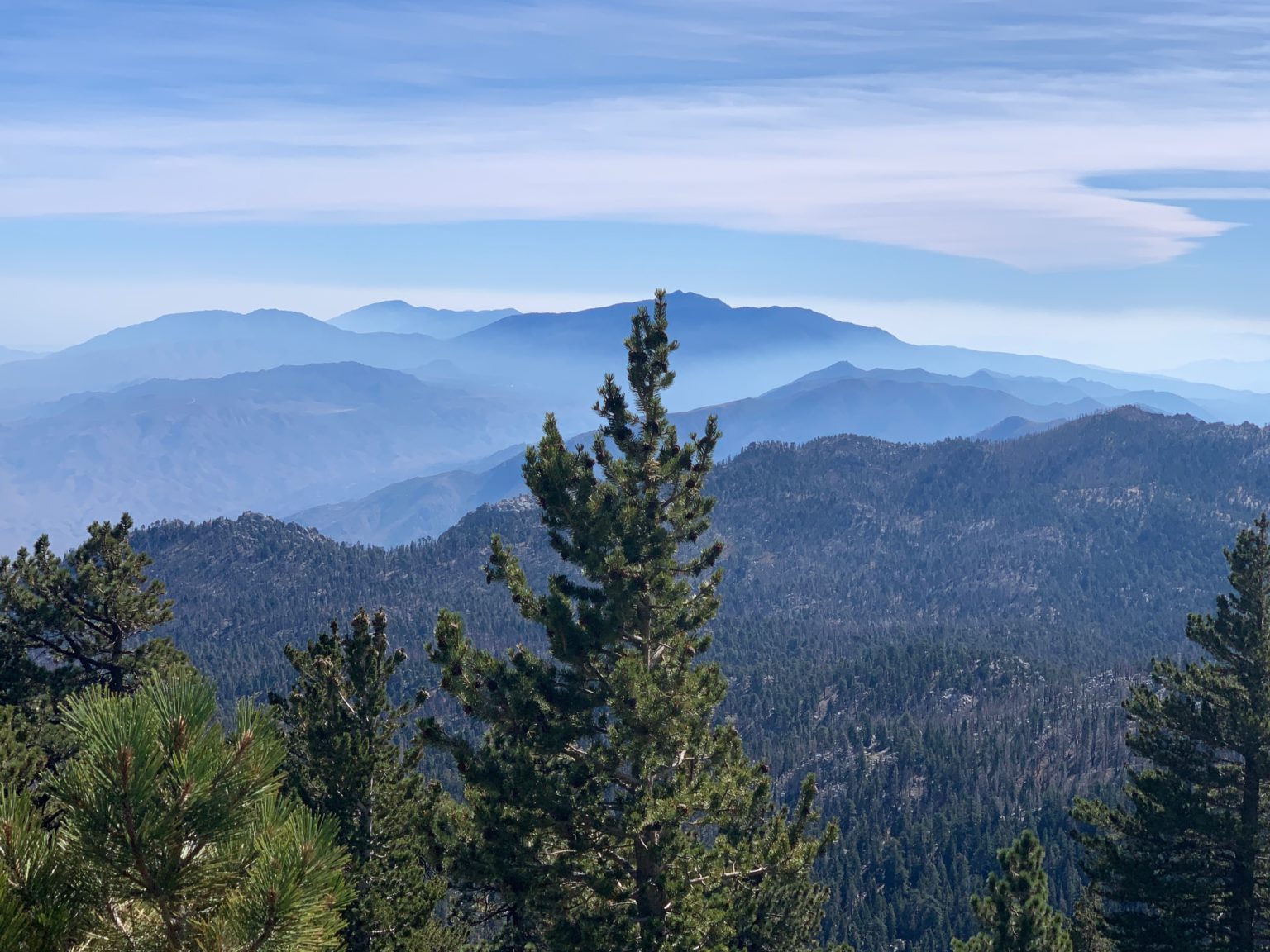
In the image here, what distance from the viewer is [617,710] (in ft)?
80.6

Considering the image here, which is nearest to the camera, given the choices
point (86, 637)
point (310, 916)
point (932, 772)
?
point (310, 916)

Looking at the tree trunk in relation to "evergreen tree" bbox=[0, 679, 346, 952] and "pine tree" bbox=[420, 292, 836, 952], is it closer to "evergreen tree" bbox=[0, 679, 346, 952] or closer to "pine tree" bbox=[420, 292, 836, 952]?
"pine tree" bbox=[420, 292, 836, 952]

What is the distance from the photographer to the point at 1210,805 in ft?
108

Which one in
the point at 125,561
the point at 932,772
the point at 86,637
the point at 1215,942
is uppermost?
the point at 125,561

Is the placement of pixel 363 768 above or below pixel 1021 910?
above

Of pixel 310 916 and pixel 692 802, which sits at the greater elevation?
pixel 310 916

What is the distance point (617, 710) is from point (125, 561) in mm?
26232

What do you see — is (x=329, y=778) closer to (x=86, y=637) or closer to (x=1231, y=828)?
(x=86, y=637)

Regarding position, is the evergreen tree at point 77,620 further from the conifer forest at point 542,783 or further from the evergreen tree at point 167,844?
the evergreen tree at point 167,844

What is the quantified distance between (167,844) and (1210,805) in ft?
108

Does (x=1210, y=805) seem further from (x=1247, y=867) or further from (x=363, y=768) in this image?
(x=363, y=768)

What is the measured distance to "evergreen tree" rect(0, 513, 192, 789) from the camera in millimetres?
39688

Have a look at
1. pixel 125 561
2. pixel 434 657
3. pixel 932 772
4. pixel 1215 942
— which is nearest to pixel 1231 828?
pixel 1215 942

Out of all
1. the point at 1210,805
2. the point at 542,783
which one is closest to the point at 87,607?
the point at 542,783
